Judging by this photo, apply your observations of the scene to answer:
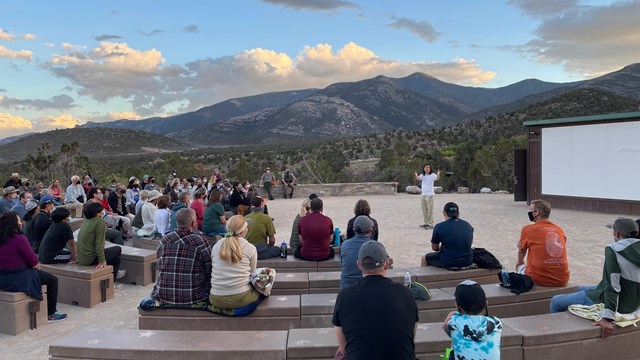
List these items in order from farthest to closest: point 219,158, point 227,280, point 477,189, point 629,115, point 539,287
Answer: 1. point 219,158
2. point 477,189
3. point 629,115
4. point 539,287
5. point 227,280

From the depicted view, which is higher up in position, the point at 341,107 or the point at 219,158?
the point at 341,107

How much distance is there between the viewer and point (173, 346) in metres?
3.46

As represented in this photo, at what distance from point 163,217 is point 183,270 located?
4507mm

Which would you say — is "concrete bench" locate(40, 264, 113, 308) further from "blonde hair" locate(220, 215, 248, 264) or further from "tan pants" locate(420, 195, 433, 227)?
"tan pants" locate(420, 195, 433, 227)

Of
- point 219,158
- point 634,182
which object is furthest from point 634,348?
point 219,158

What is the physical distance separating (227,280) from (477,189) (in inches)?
903

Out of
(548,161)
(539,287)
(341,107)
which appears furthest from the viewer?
(341,107)

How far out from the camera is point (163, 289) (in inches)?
177

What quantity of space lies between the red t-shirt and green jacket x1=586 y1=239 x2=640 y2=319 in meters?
3.48

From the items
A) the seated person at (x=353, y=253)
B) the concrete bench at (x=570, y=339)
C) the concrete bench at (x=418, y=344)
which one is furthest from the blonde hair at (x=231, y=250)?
the concrete bench at (x=570, y=339)

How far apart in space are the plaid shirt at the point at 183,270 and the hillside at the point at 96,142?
64.2 m

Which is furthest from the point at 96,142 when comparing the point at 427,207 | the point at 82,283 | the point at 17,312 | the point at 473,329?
the point at 473,329

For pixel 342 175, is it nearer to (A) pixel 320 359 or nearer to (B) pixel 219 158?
(B) pixel 219 158

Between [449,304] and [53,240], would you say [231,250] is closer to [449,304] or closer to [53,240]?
[449,304]
